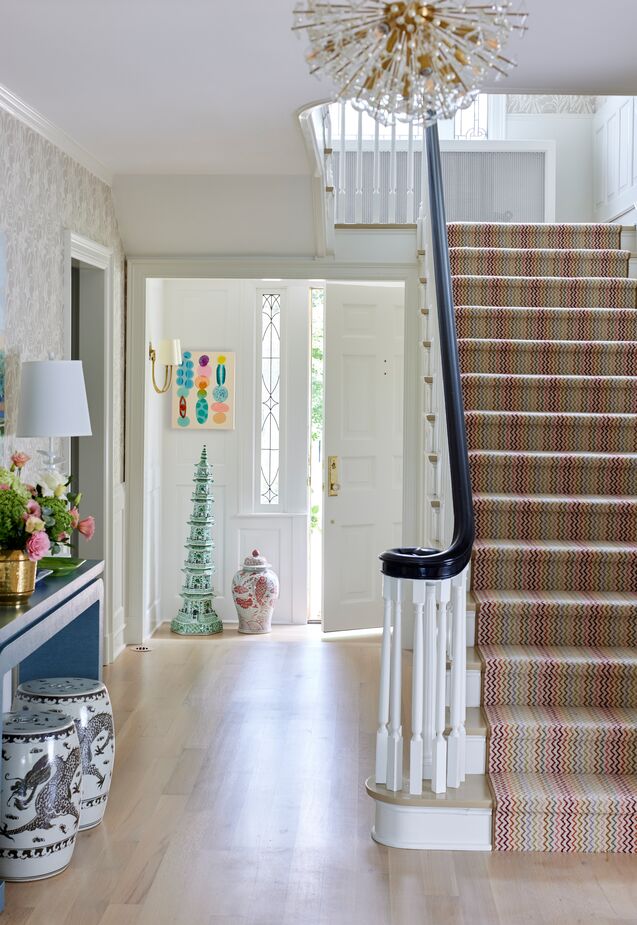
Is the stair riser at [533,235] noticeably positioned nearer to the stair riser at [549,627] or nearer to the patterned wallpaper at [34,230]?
the patterned wallpaper at [34,230]

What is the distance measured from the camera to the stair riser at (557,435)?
15.5 feet

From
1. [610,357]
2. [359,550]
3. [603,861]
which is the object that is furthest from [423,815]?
[359,550]

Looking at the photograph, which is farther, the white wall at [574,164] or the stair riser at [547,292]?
the white wall at [574,164]

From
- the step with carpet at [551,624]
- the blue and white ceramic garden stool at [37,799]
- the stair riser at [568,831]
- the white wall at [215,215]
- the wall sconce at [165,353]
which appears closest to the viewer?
→ the blue and white ceramic garden stool at [37,799]

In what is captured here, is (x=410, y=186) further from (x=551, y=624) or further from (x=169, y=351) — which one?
(x=551, y=624)

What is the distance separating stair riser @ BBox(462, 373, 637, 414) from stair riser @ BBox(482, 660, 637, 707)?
156cm

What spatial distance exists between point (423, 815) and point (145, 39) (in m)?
2.71

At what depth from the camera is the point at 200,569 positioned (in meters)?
6.67

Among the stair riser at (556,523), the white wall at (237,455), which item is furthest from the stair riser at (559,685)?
the white wall at (237,455)

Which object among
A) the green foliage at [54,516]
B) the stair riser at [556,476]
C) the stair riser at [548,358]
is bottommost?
the green foliage at [54,516]

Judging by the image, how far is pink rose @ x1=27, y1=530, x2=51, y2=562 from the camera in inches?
126

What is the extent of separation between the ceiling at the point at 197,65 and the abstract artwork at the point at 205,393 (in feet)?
6.78

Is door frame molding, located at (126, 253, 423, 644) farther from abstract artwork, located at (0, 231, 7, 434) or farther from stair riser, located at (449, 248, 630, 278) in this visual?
abstract artwork, located at (0, 231, 7, 434)

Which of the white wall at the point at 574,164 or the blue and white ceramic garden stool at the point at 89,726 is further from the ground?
the white wall at the point at 574,164
